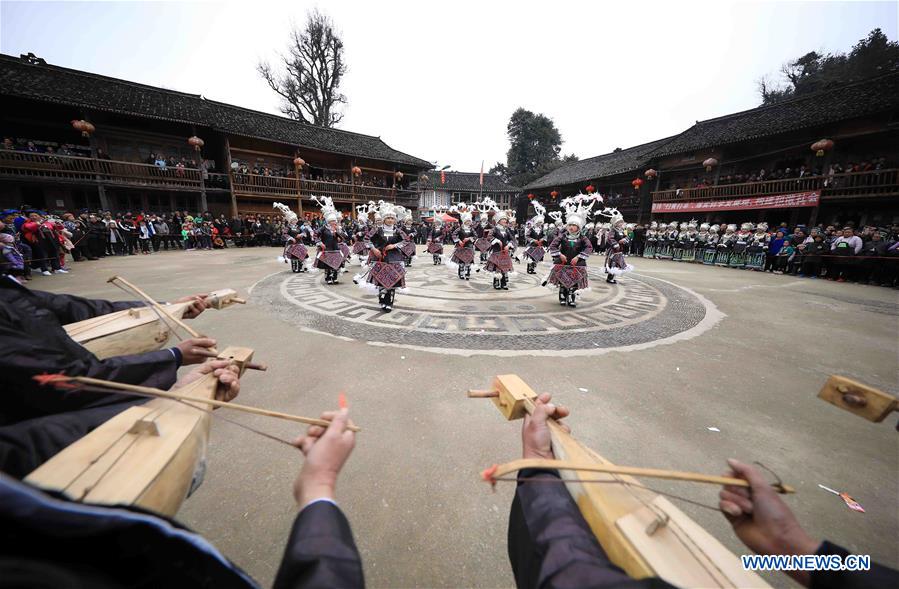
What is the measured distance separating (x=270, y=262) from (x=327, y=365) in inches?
412

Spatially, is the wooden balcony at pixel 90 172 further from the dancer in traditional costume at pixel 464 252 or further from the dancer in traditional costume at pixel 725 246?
the dancer in traditional costume at pixel 725 246

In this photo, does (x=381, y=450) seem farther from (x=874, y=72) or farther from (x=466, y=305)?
(x=874, y=72)

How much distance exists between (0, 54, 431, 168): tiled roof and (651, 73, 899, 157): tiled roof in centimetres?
2004

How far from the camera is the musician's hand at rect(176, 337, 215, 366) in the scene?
6.68 feet

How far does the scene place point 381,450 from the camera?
8.63 feet

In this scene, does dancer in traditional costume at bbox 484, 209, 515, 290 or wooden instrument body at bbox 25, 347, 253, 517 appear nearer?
wooden instrument body at bbox 25, 347, 253, 517

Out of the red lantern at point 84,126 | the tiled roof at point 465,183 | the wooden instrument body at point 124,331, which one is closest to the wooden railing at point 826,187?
the wooden instrument body at point 124,331

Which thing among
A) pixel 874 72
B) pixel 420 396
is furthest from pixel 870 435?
pixel 874 72

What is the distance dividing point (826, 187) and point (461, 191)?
28599mm

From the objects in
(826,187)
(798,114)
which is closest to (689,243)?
(826,187)

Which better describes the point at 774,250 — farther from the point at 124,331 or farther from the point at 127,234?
the point at 127,234

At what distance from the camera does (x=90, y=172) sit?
46.7 feet

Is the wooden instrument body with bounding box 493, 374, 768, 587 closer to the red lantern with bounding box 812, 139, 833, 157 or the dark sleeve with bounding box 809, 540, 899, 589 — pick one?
the dark sleeve with bounding box 809, 540, 899, 589

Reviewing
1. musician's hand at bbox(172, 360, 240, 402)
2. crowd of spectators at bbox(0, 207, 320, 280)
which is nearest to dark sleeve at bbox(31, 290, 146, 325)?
musician's hand at bbox(172, 360, 240, 402)
